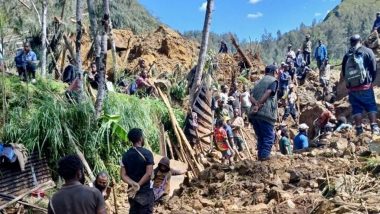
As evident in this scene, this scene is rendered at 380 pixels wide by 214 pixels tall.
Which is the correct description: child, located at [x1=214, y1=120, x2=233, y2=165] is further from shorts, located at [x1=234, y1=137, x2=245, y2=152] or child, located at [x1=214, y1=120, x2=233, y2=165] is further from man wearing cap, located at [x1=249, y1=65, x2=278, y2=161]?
man wearing cap, located at [x1=249, y1=65, x2=278, y2=161]

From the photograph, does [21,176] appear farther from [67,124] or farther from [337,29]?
[337,29]

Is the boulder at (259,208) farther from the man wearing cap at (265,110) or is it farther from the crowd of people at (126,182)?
the man wearing cap at (265,110)

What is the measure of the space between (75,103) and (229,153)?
3540 millimetres

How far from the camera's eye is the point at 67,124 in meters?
10.1

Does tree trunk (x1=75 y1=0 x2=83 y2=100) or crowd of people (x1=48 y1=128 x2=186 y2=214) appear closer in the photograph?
crowd of people (x1=48 y1=128 x2=186 y2=214)

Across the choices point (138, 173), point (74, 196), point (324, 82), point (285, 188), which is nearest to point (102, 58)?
point (285, 188)

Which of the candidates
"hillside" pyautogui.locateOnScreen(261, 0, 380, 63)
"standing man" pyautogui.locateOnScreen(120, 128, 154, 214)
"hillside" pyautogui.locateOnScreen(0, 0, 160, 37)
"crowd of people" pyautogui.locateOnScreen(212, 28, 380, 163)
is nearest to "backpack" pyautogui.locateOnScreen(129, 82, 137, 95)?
"crowd of people" pyautogui.locateOnScreen(212, 28, 380, 163)

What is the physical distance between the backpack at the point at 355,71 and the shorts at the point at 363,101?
0.58ft

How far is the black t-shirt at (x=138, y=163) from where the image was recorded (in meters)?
6.05

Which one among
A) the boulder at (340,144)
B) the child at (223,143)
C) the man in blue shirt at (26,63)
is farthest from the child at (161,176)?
the man in blue shirt at (26,63)

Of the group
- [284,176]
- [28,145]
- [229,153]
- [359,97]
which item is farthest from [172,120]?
[284,176]

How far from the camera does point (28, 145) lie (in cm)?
959

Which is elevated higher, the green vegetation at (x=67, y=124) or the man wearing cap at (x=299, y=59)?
the man wearing cap at (x=299, y=59)

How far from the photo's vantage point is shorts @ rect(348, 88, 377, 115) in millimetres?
8898
